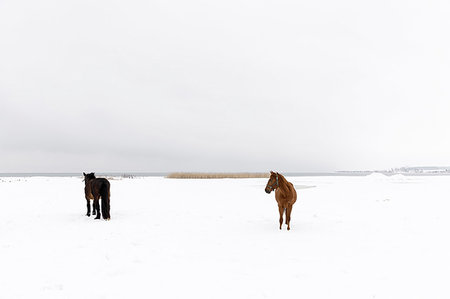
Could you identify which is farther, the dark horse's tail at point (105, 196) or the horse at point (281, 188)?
the dark horse's tail at point (105, 196)

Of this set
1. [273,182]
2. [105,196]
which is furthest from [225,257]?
[105,196]

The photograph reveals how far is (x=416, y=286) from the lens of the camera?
16.8ft

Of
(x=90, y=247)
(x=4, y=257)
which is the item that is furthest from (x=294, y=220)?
(x=4, y=257)

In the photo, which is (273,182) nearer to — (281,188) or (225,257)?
(281,188)

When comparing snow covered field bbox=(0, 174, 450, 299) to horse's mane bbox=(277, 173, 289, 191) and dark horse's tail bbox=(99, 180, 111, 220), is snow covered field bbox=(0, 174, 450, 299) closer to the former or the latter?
dark horse's tail bbox=(99, 180, 111, 220)

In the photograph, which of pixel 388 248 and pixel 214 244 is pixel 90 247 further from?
pixel 388 248

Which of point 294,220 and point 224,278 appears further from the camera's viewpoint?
point 294,220

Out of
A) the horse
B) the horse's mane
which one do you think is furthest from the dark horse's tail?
the horse's mane

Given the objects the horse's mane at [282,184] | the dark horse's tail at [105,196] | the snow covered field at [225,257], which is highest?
the horse's mane at [282,184]

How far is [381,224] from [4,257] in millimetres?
11478

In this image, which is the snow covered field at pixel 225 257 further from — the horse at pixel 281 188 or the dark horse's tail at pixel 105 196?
the horse at pixel 281 188

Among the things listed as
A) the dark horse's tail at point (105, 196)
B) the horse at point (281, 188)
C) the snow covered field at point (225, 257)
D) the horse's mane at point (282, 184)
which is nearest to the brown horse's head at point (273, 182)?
the horse at point (281, 188)

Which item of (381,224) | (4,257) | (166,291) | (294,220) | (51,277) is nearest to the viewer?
(166,291)

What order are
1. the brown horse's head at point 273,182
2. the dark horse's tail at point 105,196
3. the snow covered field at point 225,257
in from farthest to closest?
the dark horse's tail at point 105,196 → the brown horse's head at point 273,182 → the snow covered field at point 225,257
